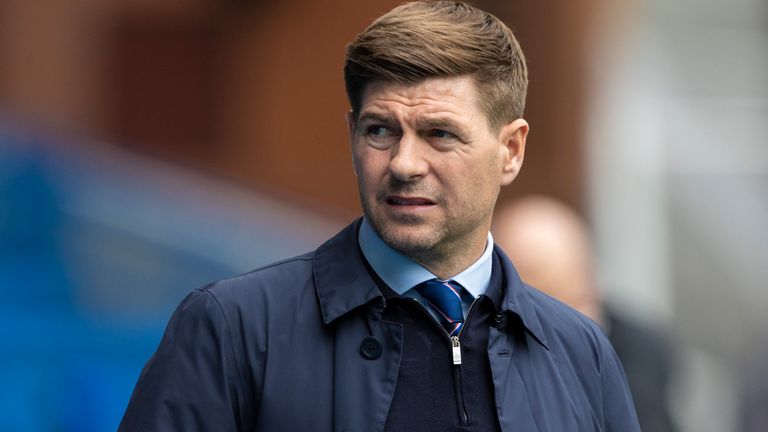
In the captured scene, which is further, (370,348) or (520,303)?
(520,303)

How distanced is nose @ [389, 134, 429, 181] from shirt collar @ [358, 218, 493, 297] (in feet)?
0.56

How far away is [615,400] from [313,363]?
2.32ft

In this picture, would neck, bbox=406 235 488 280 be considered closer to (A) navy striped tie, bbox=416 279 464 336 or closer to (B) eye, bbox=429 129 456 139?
(A) navy striped tie, bbox=416 279 464 336

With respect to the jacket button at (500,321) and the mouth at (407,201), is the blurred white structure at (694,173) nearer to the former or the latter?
the jacket button at (500,321)

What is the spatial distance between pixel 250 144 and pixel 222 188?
1.01 ft

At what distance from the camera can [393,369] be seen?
2744 millimetres

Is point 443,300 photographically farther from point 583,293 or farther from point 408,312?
point 583,293

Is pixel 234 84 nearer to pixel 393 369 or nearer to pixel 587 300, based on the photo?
pixel 587 300

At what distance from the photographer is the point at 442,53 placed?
2855 millimetres

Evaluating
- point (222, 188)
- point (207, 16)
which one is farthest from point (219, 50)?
point (222, 188)

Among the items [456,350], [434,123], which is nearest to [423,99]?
[434,123]

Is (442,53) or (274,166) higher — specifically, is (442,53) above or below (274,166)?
above

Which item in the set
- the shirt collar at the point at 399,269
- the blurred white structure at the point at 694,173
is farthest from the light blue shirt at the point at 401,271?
the blurred white structure at the point at 694,173

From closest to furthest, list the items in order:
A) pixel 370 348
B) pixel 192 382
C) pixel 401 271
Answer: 1. pixel 192 382
2. pixel 370 348
3. pixel 401 271
